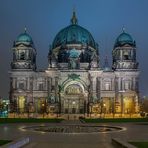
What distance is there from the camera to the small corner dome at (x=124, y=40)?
119m

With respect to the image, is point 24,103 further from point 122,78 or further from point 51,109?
point 122,78

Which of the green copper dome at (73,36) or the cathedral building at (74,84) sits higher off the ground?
the green copper dome at (73,36)

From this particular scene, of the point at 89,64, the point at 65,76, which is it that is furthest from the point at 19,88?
the point at 89,64

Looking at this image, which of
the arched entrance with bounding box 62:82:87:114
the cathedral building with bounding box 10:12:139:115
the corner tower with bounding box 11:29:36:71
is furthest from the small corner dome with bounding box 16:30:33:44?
the arched entrance with bounding box 62:82:87:114

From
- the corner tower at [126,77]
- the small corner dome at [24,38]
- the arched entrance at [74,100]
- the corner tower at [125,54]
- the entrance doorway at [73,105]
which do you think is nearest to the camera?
the corner tower at [126,77]

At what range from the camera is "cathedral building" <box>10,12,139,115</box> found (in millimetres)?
113625

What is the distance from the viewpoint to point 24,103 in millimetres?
114562

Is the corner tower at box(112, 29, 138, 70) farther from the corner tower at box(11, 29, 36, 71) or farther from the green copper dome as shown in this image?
the corner tower at box(11, 29, 36, 71)

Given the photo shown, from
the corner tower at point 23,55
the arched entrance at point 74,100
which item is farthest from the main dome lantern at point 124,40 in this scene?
the corner tower at point 23,55

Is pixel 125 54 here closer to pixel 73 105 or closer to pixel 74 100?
pixel 74 100

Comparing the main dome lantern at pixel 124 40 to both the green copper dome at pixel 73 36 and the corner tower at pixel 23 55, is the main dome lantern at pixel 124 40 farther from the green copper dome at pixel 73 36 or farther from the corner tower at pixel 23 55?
the corner tower at pixel 23 55

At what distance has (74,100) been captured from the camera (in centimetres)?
11512

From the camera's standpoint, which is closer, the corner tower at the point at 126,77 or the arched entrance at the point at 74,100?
the corner tower at the point at 126,77

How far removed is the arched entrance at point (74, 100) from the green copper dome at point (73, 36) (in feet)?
51.2
